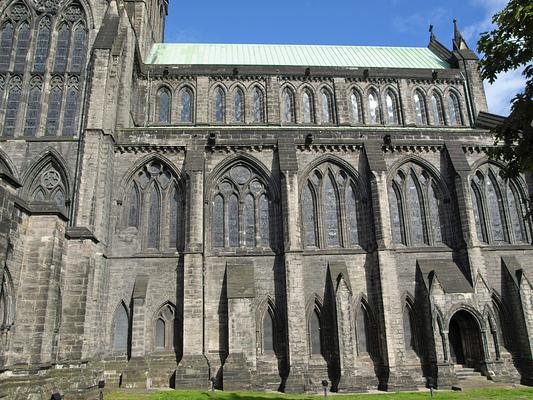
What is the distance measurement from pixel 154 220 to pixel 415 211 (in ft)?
44.4

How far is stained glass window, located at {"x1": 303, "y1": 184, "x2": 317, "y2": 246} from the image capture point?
22.2 m

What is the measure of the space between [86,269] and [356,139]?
1451 centimetres

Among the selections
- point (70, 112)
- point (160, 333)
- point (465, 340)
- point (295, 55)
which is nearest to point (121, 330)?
point (160, 333)

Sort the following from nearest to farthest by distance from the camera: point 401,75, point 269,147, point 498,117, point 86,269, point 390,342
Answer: point 86,269 → point 390,342 → point 269,147 → point 498,117 → point 401,75

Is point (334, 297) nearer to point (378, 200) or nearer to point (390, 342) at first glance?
point (390, 342)

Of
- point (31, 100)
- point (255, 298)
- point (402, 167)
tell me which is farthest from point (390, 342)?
point (31, 100)

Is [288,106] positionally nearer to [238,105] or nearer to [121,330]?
[238,105]

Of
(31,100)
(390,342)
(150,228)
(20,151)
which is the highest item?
(31,100)

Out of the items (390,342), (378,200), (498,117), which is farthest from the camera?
(498,117)

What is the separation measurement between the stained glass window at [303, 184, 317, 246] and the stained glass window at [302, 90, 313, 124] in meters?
7.12

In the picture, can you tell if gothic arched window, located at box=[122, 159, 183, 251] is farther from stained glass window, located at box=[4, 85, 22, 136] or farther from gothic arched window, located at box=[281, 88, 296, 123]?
gothic arched window, located at box=[281, 88, 296, 123]

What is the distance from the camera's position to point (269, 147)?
2283 cm

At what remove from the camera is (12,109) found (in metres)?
22.7

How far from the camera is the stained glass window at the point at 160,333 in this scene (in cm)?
2005
